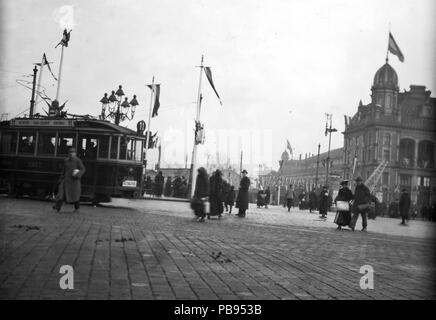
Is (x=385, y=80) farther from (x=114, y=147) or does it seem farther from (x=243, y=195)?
(x=114, y=147)

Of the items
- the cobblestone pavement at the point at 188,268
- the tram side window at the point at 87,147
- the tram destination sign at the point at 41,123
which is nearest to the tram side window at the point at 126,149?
the tram side window at the point at 87,147

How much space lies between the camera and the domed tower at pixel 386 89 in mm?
75500

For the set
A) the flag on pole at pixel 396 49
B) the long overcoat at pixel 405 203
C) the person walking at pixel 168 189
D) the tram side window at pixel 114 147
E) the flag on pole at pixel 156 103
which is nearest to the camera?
the flag on pole at pixel 396 49

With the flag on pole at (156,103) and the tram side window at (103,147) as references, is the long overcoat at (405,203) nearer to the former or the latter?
the tram side window at (103,147)

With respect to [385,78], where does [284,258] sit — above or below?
below

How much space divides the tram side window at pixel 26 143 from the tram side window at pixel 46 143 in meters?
0.39

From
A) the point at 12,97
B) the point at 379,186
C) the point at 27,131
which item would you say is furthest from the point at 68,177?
the point at 379,186

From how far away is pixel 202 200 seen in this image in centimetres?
1470

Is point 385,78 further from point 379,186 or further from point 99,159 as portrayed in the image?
point 99,159

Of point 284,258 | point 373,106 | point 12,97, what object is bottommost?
point 284,258

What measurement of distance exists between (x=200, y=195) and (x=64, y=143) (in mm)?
7463

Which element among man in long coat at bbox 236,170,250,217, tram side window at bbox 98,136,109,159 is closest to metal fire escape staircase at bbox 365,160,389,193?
man in long coat at bbox 236,170,250,217
